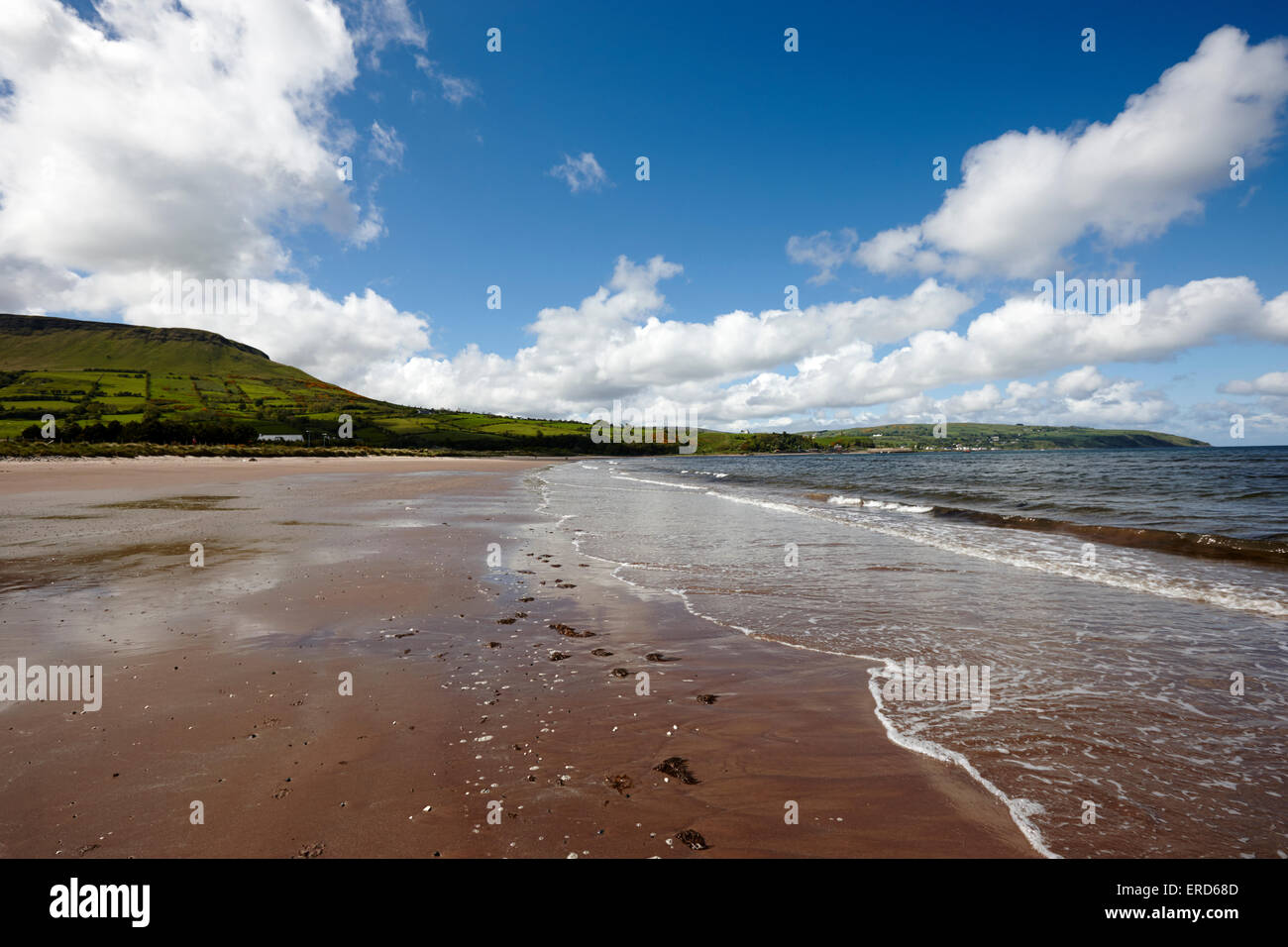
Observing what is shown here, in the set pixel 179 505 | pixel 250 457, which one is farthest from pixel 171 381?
pixel 179 505

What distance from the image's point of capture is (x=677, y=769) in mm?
5113

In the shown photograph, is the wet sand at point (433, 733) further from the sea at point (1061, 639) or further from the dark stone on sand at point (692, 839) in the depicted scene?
the sea at point (1061, 639)

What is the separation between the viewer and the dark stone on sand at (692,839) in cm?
405

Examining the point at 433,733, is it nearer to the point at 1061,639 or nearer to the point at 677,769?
the point at 677,769

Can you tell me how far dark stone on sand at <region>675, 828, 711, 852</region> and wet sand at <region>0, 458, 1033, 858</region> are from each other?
0.03 metres

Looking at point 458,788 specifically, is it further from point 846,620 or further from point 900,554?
point 900,554

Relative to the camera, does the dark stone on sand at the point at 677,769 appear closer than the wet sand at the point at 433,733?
No

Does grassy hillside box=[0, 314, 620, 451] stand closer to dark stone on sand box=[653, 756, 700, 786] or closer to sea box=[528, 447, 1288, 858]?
sea box=[528, 447, 1288, 858]

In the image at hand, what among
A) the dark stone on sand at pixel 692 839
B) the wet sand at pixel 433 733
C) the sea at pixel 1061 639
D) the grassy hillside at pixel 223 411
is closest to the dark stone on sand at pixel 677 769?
the wet sand at pixel 433 733

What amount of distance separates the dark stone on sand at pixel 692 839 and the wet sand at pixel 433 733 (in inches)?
1.2

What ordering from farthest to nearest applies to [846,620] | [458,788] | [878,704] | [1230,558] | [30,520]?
[30,520]
[1230,558]
[846,620]
[878,704]
[458,788]

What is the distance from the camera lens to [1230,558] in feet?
55.4

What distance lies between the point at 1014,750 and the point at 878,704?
4.72 ft

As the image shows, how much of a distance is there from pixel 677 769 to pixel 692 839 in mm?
1001
